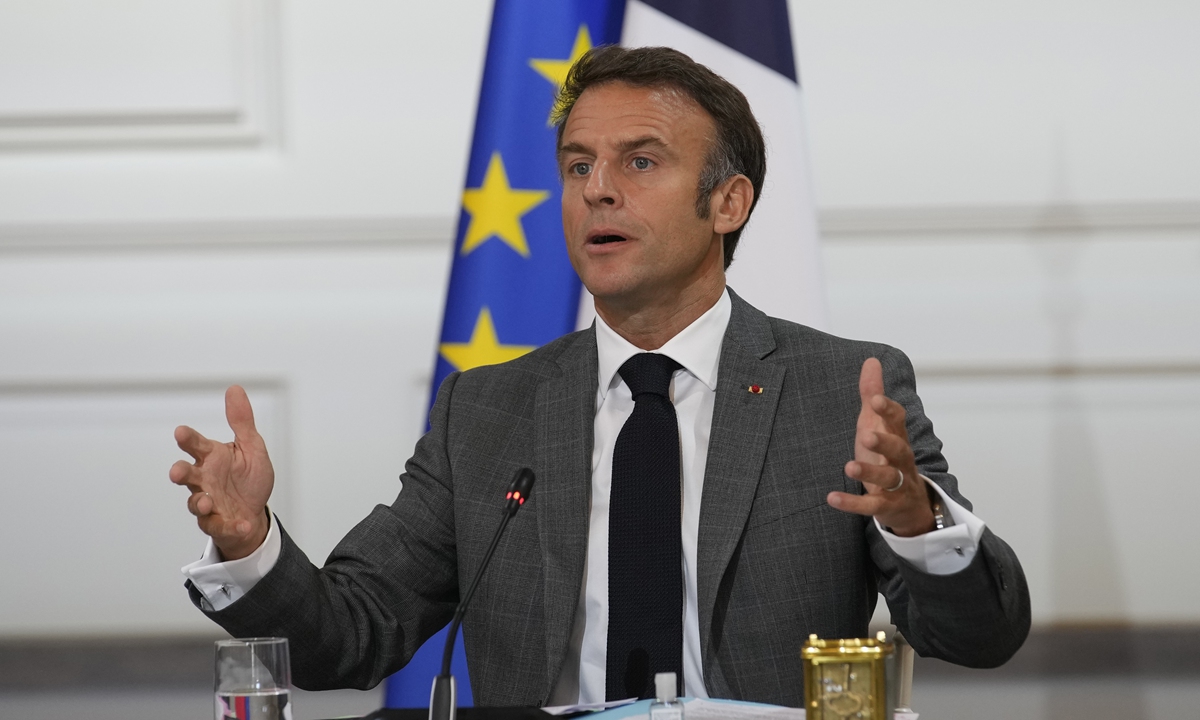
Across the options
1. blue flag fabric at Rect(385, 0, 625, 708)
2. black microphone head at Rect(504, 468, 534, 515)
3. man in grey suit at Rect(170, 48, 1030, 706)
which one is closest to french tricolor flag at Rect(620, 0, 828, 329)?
blue flag fabric at Rect(385, 0, 625, 708)

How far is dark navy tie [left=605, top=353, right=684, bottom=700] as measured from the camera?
4.90 feet

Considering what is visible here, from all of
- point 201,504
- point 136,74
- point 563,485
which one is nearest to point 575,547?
point 563,485

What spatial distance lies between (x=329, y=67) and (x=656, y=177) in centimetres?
147

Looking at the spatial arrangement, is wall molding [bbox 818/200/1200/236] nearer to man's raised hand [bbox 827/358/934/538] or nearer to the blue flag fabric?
the blue flag fabric

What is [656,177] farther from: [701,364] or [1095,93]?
[1095,93]

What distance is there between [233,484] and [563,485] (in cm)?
44

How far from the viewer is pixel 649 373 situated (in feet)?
5.44

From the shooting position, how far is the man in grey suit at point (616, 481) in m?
1.37

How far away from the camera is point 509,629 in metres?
1.60

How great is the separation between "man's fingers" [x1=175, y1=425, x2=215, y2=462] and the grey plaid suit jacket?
0.16 meters

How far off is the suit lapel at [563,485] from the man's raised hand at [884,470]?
0.47 m

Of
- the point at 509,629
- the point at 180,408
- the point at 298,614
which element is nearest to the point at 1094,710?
the point at 509,629

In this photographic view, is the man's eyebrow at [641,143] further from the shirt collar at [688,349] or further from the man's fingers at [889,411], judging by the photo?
the man's fingers at [889,411]

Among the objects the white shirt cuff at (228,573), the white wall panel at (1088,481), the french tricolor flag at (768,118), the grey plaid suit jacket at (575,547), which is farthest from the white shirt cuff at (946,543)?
the white wall panel at (1088,481)
